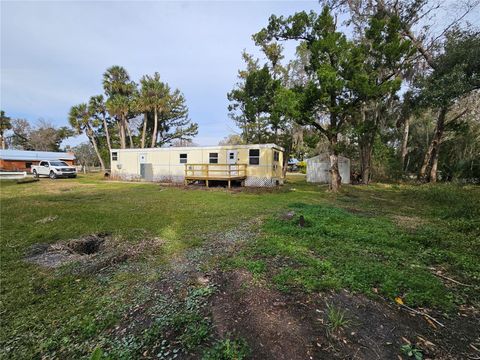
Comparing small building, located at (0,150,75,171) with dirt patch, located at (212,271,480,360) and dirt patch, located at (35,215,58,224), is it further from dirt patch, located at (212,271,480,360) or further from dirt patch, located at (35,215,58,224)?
dirt patch, located at (212,271,480,360)

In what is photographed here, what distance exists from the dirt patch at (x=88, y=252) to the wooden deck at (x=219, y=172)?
30.8ft

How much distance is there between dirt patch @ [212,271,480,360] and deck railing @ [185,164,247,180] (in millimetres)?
11448

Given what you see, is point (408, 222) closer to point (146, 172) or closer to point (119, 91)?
point (146, 172)

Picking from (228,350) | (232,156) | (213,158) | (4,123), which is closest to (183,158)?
(213,158)

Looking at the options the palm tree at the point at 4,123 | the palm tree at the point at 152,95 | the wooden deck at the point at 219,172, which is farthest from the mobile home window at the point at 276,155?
the palm tree at the point at 4,123

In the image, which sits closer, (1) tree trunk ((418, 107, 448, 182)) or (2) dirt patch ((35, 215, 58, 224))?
(2) dirt patch ((35, 215, 58, 224))

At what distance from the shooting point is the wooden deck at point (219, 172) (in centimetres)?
1439

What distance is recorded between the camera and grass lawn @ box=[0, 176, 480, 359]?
227cm

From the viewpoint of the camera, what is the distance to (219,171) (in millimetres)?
14758

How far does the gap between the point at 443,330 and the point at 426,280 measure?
1020 mm

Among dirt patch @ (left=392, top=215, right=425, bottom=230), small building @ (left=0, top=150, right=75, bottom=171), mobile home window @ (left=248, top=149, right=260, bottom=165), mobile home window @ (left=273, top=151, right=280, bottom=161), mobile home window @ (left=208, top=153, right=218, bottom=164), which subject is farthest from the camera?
small building @ (left=0, top=150, right=75, bottom=171)

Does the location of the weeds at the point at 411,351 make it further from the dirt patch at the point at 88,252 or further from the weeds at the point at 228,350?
the dirt patch at the point at 88,252

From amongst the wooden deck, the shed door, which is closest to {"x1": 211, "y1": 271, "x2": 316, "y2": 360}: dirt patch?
the wooden deck

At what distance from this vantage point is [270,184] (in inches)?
570
